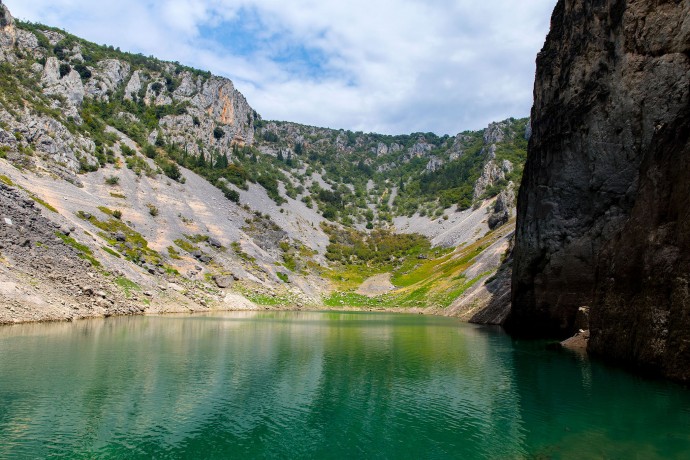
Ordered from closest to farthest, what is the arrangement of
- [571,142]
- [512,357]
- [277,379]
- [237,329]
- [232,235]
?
[277,379] < [512,357] < [571,142] < [237,329] < [232,235]

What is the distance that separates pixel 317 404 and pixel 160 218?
308 feet

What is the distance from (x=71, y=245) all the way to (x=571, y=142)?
205 feet

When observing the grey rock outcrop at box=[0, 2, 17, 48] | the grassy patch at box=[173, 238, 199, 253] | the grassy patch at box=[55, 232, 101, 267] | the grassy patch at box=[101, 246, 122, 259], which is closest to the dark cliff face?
the grassy patch at box=[55, 232, 101, 267]

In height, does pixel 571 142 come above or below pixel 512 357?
above

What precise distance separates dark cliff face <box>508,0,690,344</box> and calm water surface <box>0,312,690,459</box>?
302 inches

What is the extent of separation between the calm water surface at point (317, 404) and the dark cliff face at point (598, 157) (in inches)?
302

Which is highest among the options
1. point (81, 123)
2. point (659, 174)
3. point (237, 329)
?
point (81, 123)

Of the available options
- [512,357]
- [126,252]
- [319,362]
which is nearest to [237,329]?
[319,362]

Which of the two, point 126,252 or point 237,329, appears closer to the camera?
point 237,329

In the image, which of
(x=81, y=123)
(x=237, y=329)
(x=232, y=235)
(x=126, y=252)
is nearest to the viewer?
(x=237, y=329)

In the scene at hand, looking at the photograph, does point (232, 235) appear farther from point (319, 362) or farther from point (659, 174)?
point (659, 174)

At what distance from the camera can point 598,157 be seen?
3941cm

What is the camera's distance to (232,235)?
11594 centimetres

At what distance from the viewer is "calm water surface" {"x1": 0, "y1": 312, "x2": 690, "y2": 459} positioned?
1562cm
